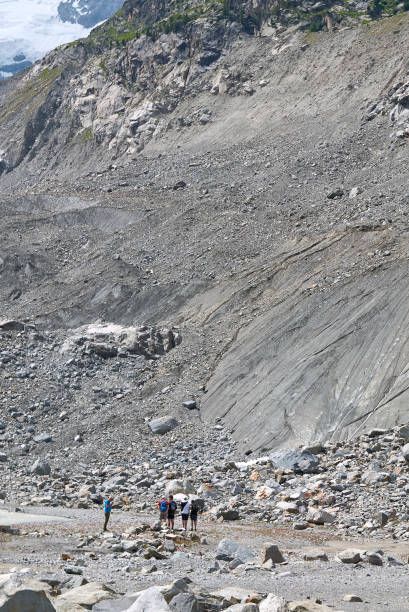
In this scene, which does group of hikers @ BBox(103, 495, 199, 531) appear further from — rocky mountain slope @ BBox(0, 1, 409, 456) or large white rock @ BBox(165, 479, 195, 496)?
rocky mountain slope @ BBox(0, 1, 409, 456)

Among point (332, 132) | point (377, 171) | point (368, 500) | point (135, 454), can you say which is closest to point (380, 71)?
point (332, 132)

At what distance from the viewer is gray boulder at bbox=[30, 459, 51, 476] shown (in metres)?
33.5

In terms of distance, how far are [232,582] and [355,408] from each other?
17.2 m

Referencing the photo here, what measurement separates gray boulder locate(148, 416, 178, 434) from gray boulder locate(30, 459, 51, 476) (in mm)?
5038

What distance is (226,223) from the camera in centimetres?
5778

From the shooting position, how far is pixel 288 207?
194 ft

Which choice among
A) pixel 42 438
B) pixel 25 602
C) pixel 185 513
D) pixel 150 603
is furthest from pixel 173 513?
pixel 42 438

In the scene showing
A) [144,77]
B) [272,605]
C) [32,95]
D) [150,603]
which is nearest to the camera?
[150,603]

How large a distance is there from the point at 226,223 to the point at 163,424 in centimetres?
2499

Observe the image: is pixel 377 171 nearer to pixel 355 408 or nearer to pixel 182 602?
pixel 355 408

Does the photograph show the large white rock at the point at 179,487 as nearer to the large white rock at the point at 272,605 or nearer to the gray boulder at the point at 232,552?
the gray boulder at the point at 232,552

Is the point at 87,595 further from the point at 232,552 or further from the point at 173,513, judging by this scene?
the point at 173,513

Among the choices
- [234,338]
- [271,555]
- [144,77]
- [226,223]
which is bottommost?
[271,555]

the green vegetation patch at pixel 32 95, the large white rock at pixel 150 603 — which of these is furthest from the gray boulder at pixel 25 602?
the green vegetation patch at pixel 32 95
